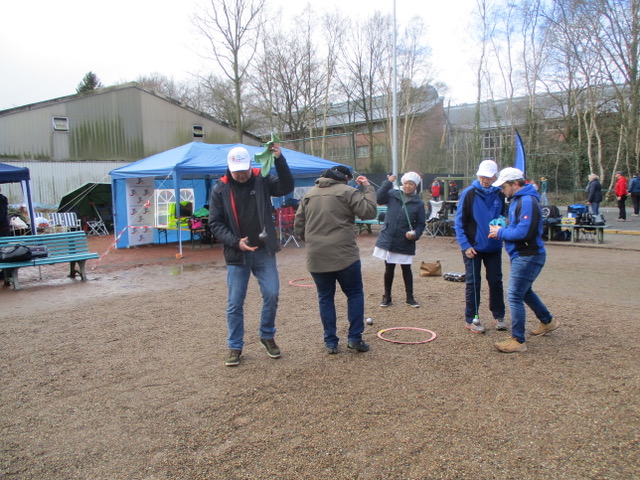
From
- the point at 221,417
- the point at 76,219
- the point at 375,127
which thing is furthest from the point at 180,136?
the point at 221,417

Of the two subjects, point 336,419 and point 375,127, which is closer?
point 336,419

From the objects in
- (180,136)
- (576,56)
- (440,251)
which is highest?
(576,56)

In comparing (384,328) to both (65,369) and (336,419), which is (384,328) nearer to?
(336,419)

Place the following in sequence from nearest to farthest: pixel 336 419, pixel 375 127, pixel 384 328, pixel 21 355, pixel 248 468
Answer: pixel 248 468 < pixel 336 419 < pixel 21 355 < pixel 384 328 < pixel 375 127

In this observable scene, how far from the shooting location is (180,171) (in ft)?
41.6

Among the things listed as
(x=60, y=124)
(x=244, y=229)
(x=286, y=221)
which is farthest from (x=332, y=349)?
(x=60, y=124)

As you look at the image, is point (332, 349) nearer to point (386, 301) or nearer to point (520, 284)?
point (520, 284)

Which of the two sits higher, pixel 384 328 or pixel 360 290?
pixel 360 290

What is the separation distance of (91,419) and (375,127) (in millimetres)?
41524

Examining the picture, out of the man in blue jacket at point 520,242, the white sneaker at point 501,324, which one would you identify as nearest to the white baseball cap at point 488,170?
the man in blue jacket at point 520,242

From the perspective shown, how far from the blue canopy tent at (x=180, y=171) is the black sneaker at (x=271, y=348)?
7897mm

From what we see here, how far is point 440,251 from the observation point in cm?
1273

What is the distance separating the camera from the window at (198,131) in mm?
29500

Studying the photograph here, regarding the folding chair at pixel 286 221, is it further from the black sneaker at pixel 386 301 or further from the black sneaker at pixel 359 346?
the black sneaker at pixel 359 346
